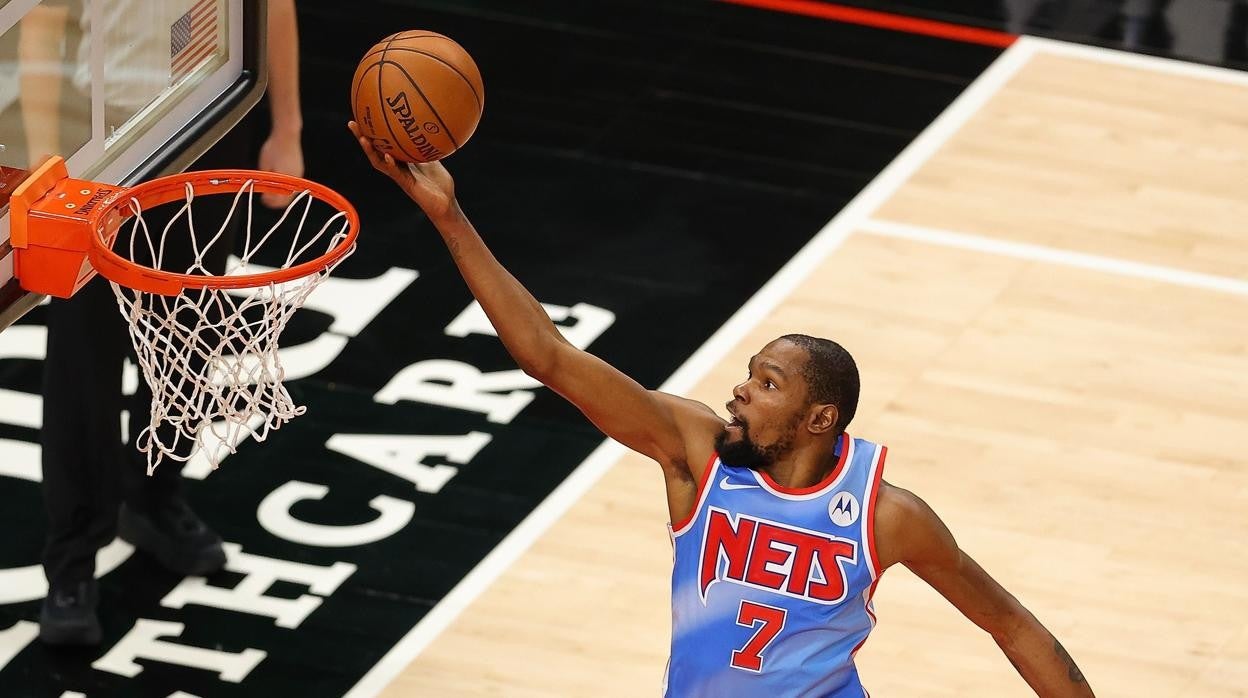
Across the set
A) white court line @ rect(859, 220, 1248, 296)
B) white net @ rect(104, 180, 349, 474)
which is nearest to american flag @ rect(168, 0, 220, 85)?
white net @ rect(104, 180, 349, 474)

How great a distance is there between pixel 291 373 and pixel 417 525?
1.04 meters

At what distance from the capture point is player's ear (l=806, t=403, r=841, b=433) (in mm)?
4539

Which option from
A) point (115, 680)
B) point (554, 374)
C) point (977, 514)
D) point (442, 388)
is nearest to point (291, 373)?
point (442, 388)

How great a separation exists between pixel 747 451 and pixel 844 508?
23cm

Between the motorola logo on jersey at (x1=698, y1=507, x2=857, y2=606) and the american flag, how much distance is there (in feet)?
6.29

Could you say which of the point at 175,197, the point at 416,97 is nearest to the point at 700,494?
the point at 416,97

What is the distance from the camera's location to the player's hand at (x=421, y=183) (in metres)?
4.39

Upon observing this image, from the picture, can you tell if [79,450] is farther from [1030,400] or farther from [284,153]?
[1030,400]

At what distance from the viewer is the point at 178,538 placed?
22.7 feet

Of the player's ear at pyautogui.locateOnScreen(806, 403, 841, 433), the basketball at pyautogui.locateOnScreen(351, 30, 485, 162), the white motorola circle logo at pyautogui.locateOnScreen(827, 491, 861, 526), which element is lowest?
the white motorola circle logo at pyautogui.locateOnScreen(827, 491, 861, 526)

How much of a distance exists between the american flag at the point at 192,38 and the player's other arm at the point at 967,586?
2.11 m

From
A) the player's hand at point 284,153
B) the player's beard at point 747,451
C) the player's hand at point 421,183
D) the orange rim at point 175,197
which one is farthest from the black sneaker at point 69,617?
the player's beard at point 747,451

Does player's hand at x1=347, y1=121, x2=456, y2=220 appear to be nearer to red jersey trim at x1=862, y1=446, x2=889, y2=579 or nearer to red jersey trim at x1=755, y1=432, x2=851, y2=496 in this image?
red jersey trim at x1=755, y1=432, x2=851, y2=496

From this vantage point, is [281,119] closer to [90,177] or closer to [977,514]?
[90,177]
